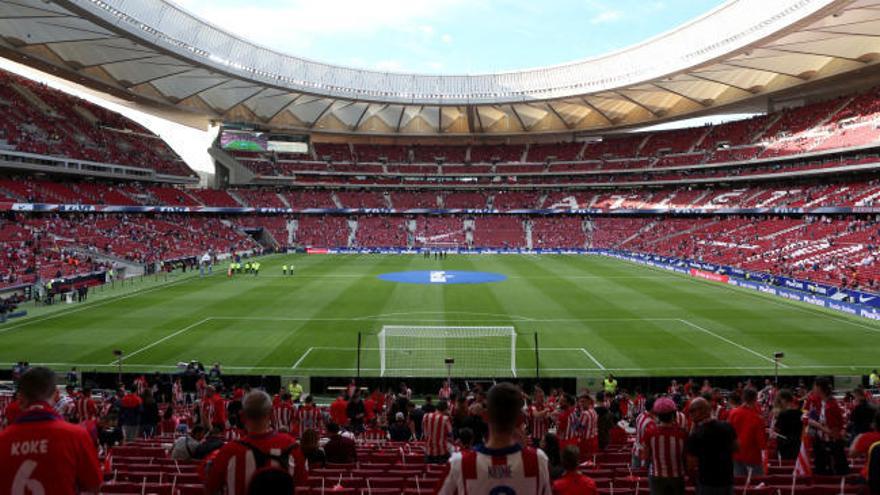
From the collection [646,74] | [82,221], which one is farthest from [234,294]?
[646,74]

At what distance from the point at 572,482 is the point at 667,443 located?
1425 mm

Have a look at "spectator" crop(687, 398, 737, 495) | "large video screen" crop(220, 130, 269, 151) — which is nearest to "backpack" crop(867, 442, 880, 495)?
"spectator" crop(687, 398, 737, 495)

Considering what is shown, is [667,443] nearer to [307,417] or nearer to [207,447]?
[207,447]

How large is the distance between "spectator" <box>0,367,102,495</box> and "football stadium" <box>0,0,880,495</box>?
2cm

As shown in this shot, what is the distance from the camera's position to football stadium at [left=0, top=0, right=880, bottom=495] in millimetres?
6695

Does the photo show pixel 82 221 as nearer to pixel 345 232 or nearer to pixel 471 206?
pixel 345 232

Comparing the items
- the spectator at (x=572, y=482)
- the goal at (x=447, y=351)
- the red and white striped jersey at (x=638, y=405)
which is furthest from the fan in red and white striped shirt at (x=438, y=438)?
the goal at (x=447, y=351)

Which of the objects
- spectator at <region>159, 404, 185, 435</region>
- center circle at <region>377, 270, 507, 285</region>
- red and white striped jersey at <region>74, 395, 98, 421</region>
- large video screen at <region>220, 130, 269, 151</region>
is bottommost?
spectator at <region>159, 404, 185, 435</region>

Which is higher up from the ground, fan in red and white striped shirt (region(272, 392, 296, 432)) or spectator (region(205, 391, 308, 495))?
spectator (region(205, 391, 308, 495))

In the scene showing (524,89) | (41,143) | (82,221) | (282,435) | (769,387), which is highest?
(524,89)

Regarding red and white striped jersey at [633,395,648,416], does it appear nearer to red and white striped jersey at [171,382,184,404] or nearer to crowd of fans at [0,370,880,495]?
crowd of fans at [0,370,880,495]

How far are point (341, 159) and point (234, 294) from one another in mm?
56025

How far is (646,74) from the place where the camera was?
60000mm

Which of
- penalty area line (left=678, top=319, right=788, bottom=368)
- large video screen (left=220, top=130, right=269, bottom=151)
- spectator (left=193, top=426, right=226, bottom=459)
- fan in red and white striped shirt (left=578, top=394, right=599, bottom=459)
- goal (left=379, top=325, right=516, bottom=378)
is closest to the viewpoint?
spectator (left=193, top=426, right=226, bottom=459)
